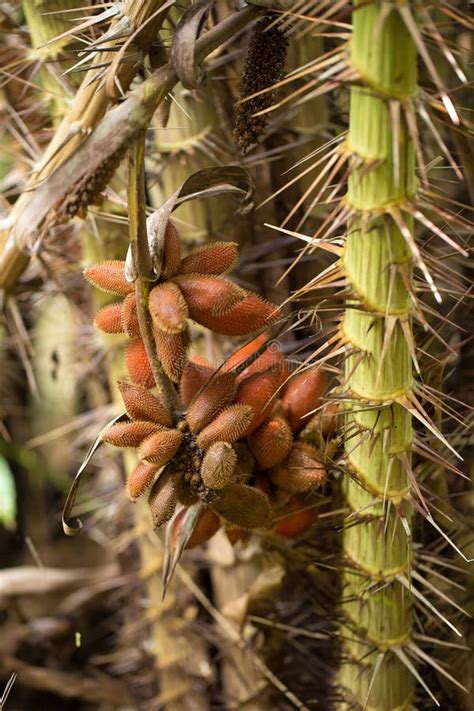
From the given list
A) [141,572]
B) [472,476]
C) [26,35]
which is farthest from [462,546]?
[26,35]

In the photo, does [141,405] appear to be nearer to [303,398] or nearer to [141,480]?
[141,480]

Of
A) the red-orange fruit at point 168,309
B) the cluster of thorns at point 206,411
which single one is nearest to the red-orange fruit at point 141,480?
the cluster of thorns at point 206,411

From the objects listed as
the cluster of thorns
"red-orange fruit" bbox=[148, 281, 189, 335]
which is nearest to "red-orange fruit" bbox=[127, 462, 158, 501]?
the cluster of thorns

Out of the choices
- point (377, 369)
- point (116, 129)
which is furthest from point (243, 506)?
point (116, 129)

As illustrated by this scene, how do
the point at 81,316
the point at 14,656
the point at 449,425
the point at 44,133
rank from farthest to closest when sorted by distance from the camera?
the point at 14,656, the point at 81,316, the point at 44,133, the point at 449,425

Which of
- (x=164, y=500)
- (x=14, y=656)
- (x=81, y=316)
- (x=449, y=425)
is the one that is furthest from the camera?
(x=14, y=656)

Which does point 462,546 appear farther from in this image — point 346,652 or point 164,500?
point 164,500

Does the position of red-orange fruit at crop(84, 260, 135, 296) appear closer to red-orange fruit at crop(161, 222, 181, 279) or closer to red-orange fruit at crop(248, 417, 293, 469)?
red-orange fruit at crop(161, 222, 181, 279)
